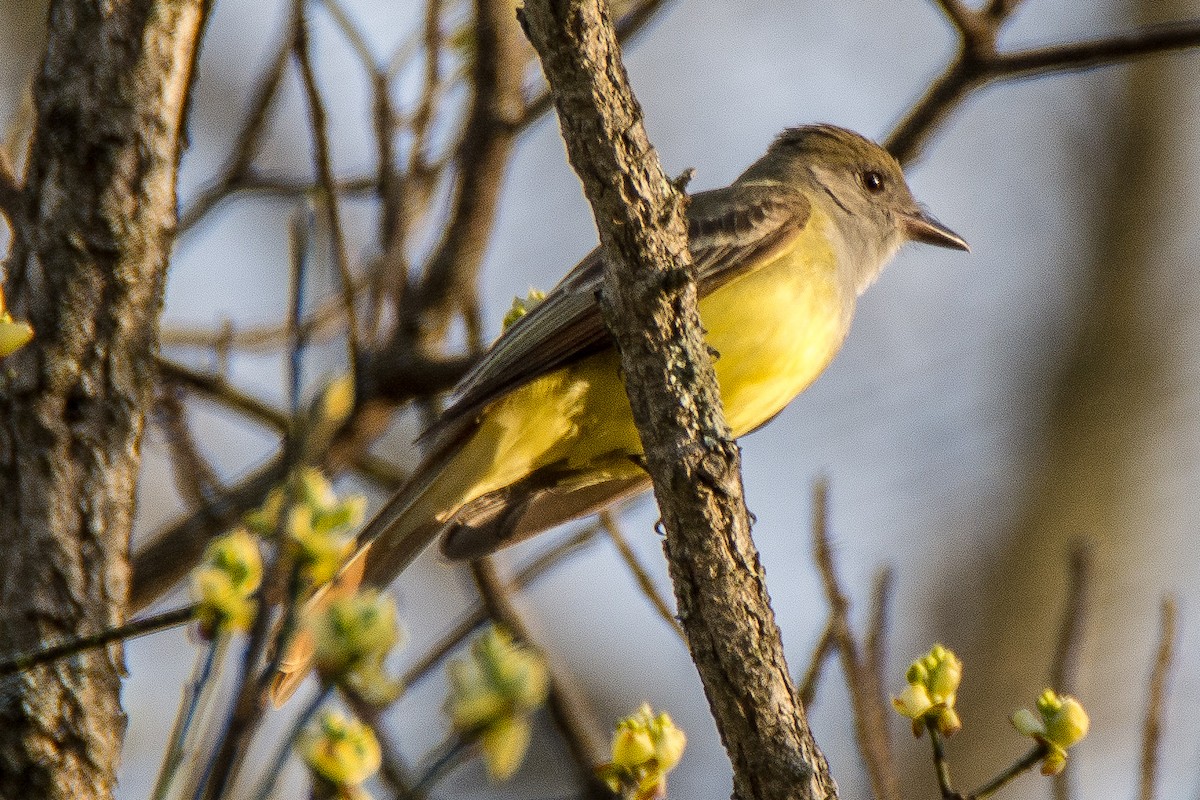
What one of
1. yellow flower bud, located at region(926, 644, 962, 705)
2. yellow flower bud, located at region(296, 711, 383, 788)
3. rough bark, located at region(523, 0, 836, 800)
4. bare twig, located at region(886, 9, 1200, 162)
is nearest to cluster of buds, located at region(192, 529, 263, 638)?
yellow flower bud, located at region(296, 711, 383, 788)

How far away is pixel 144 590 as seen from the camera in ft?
14.4

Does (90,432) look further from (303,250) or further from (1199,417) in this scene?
(1199,417)

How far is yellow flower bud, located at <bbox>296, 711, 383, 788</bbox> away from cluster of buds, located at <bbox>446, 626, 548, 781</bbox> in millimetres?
246

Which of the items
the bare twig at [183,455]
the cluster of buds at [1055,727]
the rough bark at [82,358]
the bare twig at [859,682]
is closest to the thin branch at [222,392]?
the bare twig at [183,455]

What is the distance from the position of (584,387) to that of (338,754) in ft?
8.98

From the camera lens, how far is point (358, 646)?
5.36 ft

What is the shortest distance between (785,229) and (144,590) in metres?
2.25

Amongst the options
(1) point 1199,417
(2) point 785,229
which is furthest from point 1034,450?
(2) point 785,229

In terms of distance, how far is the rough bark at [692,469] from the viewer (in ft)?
9.19

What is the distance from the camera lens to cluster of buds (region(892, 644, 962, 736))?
262cm

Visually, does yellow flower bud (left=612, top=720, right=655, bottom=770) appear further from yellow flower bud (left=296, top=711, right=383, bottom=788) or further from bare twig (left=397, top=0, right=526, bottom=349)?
bare twig (left=397, top=0, right=526, bottom=349)

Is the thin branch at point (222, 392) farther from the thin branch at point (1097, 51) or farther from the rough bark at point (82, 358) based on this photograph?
the thin branch at point (1097, 51)

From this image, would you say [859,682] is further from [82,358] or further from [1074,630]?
[82,358]

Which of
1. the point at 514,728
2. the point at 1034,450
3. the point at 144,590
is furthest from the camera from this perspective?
the point at 1034,450
